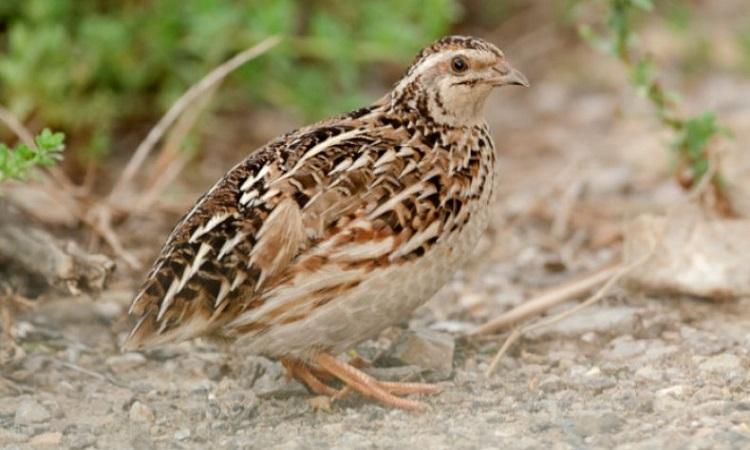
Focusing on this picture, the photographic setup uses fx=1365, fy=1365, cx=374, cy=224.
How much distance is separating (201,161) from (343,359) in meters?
2.86

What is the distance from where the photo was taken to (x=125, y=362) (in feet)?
18.4

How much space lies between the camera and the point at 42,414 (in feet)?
16.4

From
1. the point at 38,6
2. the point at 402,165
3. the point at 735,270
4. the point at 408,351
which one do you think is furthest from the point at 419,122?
the point at 38,6

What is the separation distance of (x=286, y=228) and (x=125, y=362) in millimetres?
1305

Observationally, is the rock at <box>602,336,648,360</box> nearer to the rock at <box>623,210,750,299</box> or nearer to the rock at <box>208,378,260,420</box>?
the rock at <box>623,210,750,299</box>

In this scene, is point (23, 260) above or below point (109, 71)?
below

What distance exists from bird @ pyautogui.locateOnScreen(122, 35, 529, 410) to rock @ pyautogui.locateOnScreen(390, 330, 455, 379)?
26 centimetres

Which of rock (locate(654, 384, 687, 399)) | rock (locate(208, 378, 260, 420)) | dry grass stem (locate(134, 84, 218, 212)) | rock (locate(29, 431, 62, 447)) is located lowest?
rock (locate(654, 384, 687, 399))

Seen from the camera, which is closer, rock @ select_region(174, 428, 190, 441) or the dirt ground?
the dirt ground

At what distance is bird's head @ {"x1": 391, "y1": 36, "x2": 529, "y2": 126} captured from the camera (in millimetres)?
5133

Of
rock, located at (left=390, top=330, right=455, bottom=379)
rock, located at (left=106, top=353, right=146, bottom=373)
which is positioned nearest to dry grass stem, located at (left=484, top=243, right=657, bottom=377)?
rock, located at (left=390, top=330, right=455, bottom=379)

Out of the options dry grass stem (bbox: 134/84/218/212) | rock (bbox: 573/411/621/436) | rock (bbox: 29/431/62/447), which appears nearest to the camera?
rock (bbox: 573/411/621/436)

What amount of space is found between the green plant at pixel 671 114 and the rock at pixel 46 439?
113 inches

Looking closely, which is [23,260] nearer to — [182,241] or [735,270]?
[182,241]
